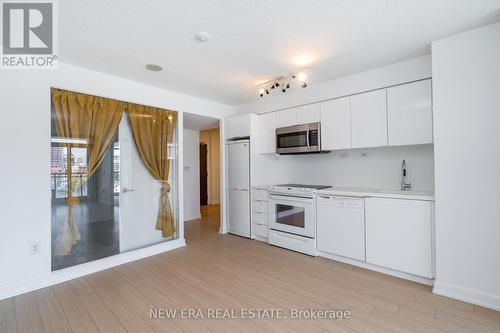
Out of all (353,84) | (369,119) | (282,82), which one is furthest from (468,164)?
(282,82)

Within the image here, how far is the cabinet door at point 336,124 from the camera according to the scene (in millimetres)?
3258

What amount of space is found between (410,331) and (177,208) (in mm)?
3231

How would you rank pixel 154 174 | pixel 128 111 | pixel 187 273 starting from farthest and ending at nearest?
1. pixel 154 174
2. pixel 128 111
3. pixel 187 273

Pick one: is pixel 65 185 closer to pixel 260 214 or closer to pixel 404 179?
pixel 260 214

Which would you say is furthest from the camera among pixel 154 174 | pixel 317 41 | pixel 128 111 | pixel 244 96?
pixel 244 96

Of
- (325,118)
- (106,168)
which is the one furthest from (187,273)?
(325,118)

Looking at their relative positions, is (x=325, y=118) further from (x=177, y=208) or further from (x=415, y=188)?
(x=177, y=208)

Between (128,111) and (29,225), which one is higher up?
(128,111)

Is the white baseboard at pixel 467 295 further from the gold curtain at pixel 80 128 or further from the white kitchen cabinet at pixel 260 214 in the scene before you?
the gold curtain at pixel 80 128

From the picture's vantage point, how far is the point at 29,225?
2453 millimetres

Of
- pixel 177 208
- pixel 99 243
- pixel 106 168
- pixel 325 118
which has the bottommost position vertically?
pixel 99 243

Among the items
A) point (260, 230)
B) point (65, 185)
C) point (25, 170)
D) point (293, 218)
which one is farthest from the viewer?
point (260, 230)

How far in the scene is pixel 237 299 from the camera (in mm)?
2262

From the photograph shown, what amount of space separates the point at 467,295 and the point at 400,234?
0.71 metres
